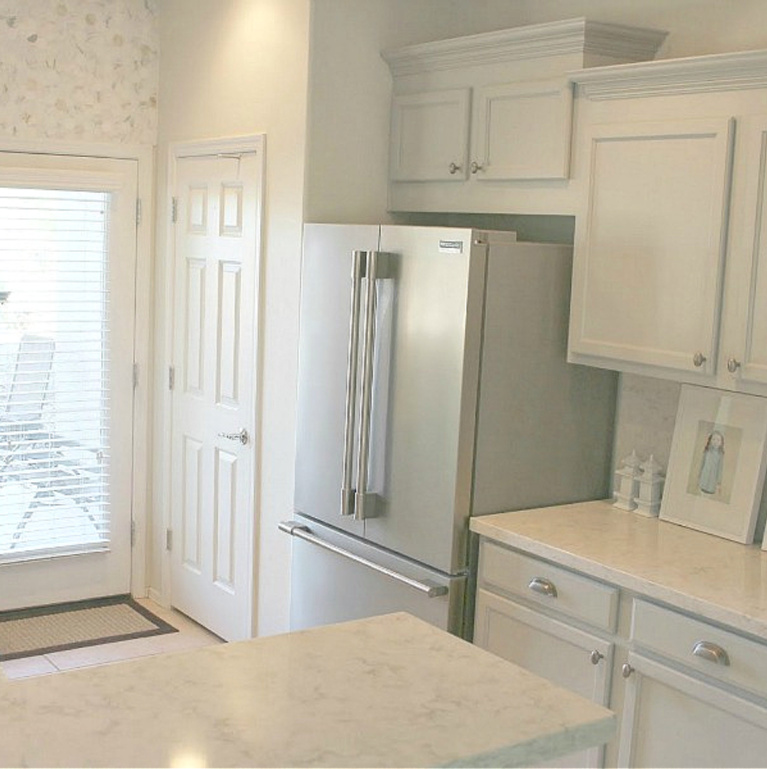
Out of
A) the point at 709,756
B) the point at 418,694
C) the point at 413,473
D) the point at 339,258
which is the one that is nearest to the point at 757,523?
the point at 709,756

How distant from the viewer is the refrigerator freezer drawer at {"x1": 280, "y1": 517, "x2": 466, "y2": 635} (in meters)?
3.45

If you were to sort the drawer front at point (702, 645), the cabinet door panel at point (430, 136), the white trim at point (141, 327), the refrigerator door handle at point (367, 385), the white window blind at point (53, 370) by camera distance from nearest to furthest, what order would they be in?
the drawer front at point (702, 645)
the refrigerator door handle at point (367, 385)
the cabinet door panel at point (430, 136)
the white window blind at point (53, 370)
the white trim at point (141, 327)

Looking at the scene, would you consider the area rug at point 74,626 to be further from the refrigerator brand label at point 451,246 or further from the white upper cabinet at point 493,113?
the refrigerator brand label at point 451,246

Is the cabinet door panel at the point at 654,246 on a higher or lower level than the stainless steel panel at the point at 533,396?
higher

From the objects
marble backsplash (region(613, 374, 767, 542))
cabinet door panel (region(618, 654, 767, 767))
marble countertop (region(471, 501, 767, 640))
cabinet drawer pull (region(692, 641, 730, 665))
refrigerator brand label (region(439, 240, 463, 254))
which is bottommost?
cabinet door panel (region(618, 654, 767, 767))

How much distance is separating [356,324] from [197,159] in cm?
150

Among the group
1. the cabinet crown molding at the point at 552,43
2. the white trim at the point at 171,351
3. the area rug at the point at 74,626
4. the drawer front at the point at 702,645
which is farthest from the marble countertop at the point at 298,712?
the area rug at the point at 74,626

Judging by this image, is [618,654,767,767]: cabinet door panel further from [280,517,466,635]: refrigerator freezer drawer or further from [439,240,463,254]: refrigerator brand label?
[439,240,463,254]: refrigerator brand label

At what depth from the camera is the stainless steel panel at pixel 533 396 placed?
3404 millimetres

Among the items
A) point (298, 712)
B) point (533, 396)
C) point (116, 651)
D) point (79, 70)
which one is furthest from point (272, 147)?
point (298, 712)

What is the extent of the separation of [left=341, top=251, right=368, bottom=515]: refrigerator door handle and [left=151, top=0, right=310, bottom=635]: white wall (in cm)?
53

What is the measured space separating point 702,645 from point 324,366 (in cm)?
162

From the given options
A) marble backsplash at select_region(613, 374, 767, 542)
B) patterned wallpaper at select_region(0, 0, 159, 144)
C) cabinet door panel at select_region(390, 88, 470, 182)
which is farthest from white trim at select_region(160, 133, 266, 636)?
marble backsplash at select_region(613, 374, 767, 542)

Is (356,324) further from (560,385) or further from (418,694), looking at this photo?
(418,694)
